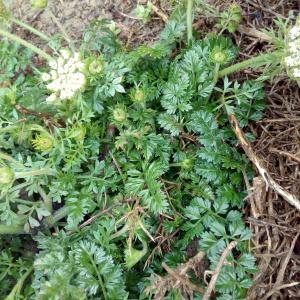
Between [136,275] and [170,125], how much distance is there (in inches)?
32.6

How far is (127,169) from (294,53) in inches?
42.0

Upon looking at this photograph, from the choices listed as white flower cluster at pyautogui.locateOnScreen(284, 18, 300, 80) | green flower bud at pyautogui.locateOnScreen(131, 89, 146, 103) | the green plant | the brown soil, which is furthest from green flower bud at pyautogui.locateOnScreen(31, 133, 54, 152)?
white flower cluster at pyautogui.locateOnScreen(284, 18, 300, 80)

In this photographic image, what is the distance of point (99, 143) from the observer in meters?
2.80

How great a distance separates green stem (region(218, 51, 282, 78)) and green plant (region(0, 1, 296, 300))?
10mm

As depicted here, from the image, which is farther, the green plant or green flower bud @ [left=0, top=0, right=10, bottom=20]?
green flower bud @ [left=0, top=0, right=10, bottom=20]

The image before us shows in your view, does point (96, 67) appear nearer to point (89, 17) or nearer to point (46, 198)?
point (46, 198)

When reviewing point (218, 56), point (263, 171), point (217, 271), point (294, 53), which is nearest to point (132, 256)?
point (217, 271)

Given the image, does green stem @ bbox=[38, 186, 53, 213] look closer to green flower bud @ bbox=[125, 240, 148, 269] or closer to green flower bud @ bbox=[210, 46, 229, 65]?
green flower bud @ bbox=[125, 240, 148, 269]

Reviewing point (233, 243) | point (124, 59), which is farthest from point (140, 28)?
point (233, 243)

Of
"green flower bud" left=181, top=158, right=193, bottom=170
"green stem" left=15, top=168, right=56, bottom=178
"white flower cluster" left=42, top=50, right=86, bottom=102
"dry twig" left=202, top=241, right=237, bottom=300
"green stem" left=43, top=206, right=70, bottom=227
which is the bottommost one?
"dry twig" left=202, top=241, right=237, bottom=300

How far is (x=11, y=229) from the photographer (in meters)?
2.76

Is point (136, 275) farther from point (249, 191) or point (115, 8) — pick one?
point (115, 8)

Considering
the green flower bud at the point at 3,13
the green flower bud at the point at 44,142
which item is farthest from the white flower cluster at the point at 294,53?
the green flower bud at the point at 3,13

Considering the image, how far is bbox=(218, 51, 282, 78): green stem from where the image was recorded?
2.55 metres
